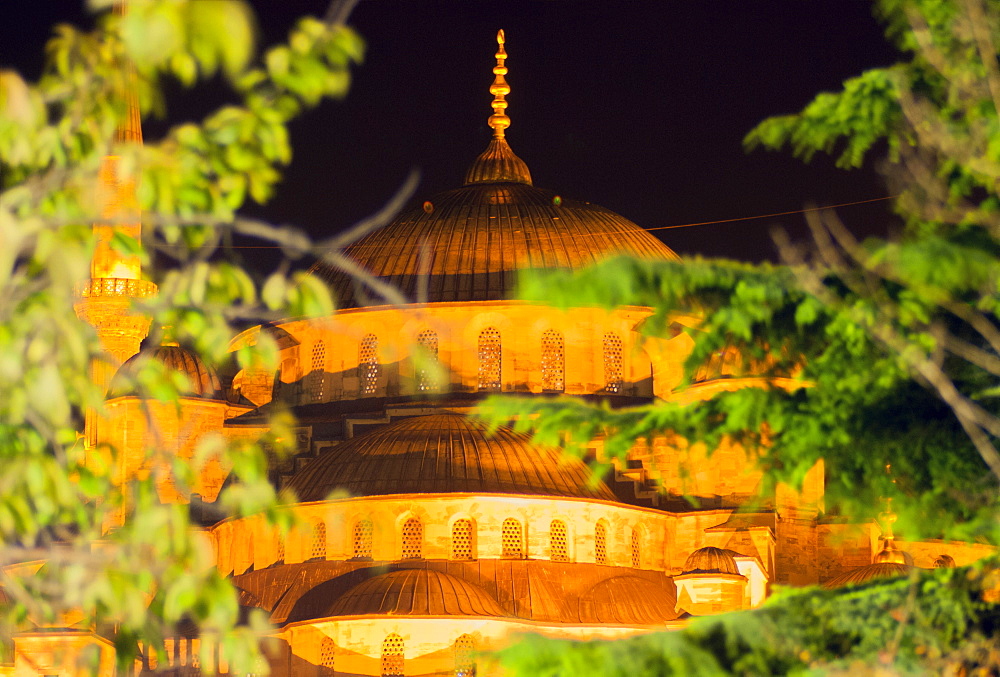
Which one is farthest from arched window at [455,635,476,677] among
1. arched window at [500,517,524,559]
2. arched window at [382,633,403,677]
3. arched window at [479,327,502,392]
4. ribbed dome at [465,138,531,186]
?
ribbed dome at [465,138,531,186]

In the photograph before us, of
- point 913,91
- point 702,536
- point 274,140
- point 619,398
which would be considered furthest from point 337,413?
point 274,140

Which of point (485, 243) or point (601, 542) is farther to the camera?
point (485, 243)

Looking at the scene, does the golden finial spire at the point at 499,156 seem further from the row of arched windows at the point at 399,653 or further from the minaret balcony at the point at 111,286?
the row of arched windows at the point at 399,653

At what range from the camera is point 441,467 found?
3925 cm

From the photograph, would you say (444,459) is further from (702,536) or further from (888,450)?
(888,450)

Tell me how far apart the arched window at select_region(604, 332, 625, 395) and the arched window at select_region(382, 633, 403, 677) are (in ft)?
35.5

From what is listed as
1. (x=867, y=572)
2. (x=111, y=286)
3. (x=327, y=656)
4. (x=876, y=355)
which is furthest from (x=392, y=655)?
(x=876, y=355)

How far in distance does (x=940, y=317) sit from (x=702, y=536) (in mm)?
29217

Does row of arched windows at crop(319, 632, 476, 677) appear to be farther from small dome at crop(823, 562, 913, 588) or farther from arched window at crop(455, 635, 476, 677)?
small dome at crop(823, 562, 913, 588)

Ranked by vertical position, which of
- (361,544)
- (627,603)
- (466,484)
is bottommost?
(627,603)

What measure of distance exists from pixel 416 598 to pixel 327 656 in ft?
6.82

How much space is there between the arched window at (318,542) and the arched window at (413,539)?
170cm

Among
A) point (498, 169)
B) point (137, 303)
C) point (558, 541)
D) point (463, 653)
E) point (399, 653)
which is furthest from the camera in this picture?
point (498, 169)

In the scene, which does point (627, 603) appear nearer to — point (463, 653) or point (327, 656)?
point (463, 653)
